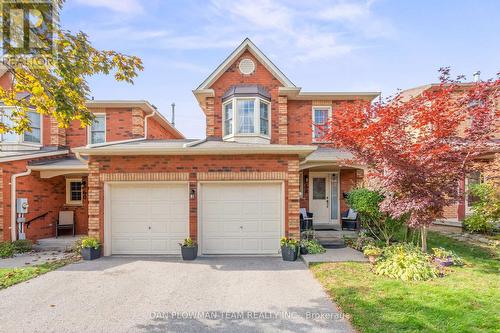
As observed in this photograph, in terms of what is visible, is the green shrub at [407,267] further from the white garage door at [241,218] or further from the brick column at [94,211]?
the brick column at [94,211]

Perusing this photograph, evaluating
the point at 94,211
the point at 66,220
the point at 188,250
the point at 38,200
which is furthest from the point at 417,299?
the point at 38,200

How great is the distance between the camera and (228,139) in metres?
12.1

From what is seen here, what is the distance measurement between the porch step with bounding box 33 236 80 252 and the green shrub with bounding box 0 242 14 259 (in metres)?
0.91

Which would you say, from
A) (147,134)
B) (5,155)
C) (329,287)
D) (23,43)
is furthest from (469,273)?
(5,155)

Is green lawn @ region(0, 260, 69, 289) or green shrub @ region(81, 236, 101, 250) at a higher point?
green shrub @ region(81, 236, 101, 250)

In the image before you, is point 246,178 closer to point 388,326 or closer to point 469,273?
point 388,326

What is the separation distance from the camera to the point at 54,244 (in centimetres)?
1070

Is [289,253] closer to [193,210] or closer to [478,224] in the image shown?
[193,210]

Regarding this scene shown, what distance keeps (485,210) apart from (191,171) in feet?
35.5

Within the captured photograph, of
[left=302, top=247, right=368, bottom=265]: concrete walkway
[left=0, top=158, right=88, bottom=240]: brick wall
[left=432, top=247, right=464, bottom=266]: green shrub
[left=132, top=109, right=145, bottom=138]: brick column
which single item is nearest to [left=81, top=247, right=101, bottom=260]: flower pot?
[left=0, top=158, right=88, bottom=240]: brick wall

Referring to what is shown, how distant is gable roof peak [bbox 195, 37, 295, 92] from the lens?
483 inches

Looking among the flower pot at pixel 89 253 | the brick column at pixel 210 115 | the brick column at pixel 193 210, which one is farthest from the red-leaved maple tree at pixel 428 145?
the flower pot at pixel 89 253

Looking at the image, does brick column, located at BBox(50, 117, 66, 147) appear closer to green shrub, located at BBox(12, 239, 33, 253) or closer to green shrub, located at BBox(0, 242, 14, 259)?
green shrub, located at BBox(12, 239, 33, 253)

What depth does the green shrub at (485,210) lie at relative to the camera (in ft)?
30.8
